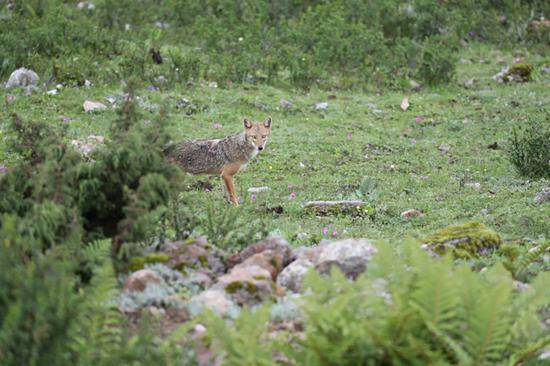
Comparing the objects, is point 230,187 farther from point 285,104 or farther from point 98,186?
point 98,186

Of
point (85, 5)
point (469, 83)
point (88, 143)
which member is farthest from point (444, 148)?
point (85, 5)

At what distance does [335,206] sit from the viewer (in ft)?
36.9

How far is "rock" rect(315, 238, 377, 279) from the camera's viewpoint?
6355 millimetres

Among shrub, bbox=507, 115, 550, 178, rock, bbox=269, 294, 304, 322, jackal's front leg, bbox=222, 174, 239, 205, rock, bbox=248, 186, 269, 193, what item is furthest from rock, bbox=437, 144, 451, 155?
rock, bbox=269, 294, 304, 322

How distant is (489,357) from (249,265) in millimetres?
2151

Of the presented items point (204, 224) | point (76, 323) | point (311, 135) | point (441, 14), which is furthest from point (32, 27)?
point (76, 323)

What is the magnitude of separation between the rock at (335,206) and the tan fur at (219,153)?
1759 millimetres

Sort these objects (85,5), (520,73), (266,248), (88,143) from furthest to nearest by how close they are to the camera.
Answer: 1. (85,5)
2. (520,73)
3. (88,143)
4. (266,248)

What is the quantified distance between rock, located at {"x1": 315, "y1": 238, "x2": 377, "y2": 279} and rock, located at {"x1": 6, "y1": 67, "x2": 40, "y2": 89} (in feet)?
39.4

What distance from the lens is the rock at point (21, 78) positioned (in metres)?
16.8

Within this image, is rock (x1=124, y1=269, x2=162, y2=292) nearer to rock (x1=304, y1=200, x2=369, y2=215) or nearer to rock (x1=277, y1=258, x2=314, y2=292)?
rock (x1=277, y1=258, x2=314, y2=292)

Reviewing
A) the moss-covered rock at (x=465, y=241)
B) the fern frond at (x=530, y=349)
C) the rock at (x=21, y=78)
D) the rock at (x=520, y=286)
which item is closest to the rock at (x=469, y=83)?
the rock at (x=21, y=78)

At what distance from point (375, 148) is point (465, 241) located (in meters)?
7.28

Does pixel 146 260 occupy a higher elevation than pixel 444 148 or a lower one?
higher
